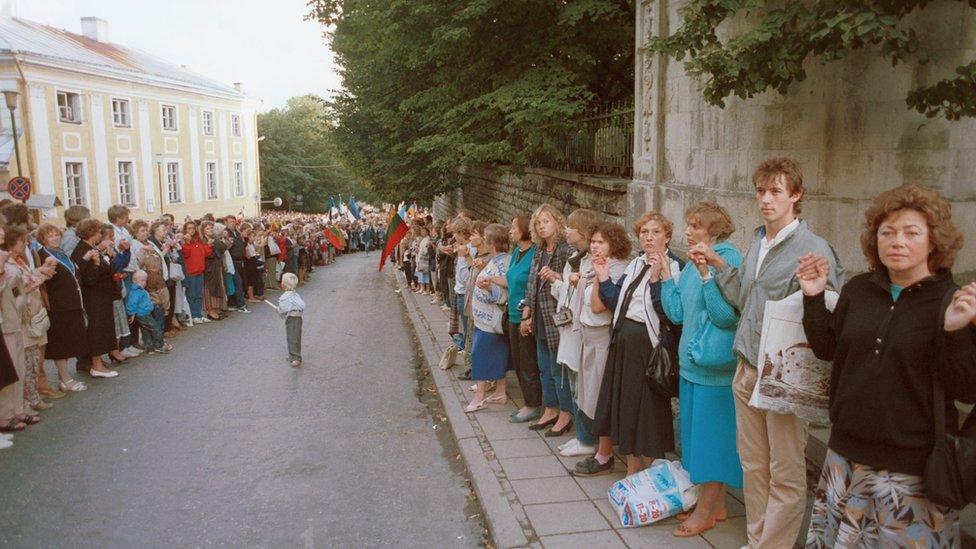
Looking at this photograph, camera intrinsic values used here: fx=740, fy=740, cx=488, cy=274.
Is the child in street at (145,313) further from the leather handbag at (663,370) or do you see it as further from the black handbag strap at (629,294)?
the leather handbag at (663,370)

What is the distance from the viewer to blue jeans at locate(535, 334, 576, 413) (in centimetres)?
642

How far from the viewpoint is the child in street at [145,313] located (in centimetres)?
1071

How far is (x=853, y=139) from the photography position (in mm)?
5547

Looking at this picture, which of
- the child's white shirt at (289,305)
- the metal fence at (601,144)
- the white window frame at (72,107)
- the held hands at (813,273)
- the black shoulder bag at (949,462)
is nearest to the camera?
the black shoulder bag at (949,462)

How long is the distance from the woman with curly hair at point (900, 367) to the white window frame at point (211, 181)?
46410 millimetres

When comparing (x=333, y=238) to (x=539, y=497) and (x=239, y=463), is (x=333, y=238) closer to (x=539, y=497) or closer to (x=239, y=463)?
(x=239, y=463)

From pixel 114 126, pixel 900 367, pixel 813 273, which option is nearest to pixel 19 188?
pixel 813 273

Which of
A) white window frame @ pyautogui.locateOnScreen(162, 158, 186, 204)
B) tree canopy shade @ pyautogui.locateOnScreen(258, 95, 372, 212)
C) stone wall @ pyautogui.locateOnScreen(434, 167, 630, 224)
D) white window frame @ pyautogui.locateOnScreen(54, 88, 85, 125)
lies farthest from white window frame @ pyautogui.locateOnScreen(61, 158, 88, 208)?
tree canopy shade @ pyautogui.locateOnScreen(258, 95, 372, 212)

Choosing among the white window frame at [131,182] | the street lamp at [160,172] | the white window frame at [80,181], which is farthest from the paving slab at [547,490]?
the street lamp at [160,172]

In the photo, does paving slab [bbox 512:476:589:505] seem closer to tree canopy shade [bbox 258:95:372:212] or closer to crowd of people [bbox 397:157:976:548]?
crowd of people [bbox 397:157:976:548]

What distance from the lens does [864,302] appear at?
2982mm

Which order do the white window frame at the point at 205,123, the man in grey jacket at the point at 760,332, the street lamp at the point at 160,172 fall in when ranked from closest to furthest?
the man in grey jacket at the point at 760,332
the street lamp at the point at 160,172
the white window frame at the point at 205,123

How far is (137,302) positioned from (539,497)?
25.7 feet

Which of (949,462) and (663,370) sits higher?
(949,462)
